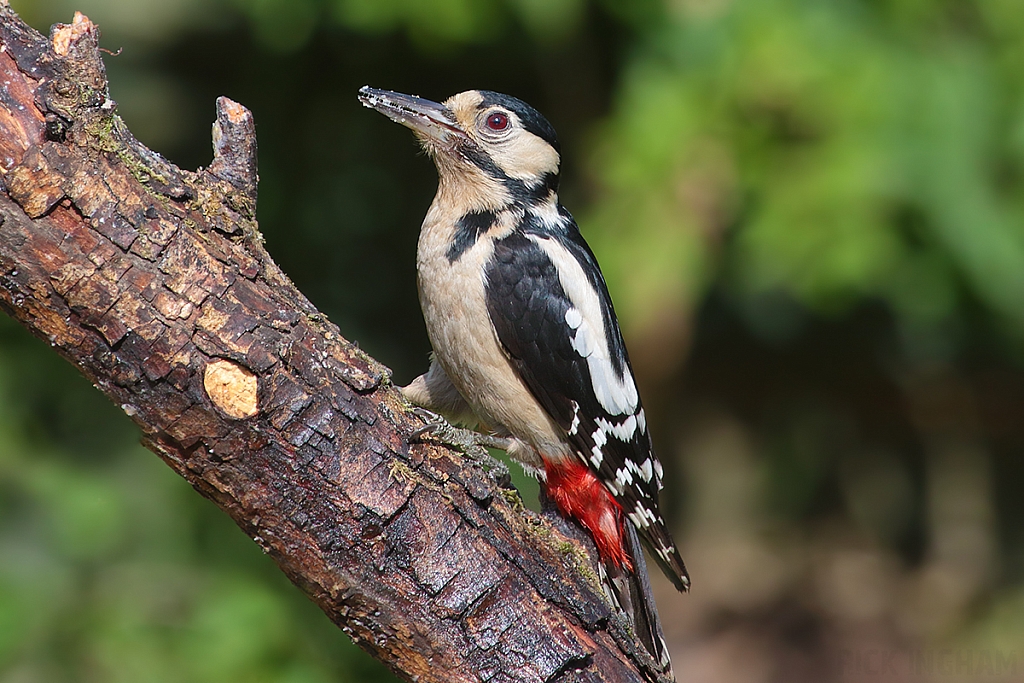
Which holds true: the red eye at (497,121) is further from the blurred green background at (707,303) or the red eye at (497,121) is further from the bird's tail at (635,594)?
the bird's tail at (635,594)

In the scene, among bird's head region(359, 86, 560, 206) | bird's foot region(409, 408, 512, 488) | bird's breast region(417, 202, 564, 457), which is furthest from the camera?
bird's head region(359, 86, 560, 206)

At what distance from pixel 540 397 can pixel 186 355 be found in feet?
4.10

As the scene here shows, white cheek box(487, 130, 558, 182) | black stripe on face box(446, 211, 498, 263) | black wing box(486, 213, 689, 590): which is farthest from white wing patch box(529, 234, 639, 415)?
white cheek box(487, 130, 558, 182)

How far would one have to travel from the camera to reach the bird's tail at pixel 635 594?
2811mm

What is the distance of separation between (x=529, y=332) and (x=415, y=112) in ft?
2.55

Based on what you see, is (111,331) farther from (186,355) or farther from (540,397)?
(540,397)

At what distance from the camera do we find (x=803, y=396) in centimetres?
571

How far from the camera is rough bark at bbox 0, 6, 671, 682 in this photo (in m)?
1.76

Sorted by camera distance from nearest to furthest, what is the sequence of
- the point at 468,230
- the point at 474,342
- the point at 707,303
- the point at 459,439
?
the point at 459,439 < the point at 474,342 < the point at 468,230 < the point at 707,303

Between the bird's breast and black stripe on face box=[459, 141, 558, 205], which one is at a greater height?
black stripe on face box=[459, 141, 558, 205]

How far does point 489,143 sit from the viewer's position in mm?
3064

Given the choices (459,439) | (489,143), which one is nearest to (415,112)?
(489,143)

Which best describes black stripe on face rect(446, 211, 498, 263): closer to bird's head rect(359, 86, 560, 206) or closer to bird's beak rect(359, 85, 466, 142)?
bird's head rect(359, 86, 560, 206)

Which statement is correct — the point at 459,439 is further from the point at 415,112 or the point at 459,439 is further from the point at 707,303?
the point at 707,303
